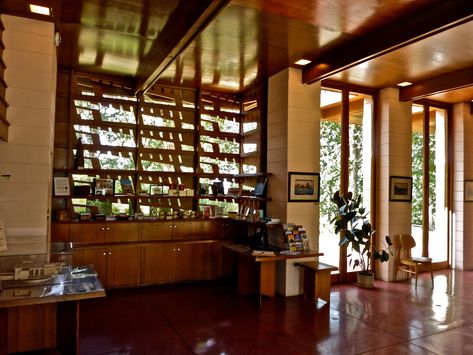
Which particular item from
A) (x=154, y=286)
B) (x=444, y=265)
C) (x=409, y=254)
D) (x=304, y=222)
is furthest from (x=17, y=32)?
(x=444, y=265)

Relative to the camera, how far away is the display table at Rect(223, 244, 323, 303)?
4895 millimetres

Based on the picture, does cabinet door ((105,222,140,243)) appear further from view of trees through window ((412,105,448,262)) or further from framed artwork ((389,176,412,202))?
view of trees through window ((412,105,448,262))

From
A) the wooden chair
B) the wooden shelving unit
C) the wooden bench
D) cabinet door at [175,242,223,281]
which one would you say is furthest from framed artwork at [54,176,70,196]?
the wooden chair

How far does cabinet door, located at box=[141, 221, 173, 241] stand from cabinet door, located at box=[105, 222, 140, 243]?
4.4 inches

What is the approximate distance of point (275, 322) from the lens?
4.22 meters

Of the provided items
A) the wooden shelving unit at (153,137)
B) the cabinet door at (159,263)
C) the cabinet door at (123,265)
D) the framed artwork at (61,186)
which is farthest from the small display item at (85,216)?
the cabinet door at (159,263)

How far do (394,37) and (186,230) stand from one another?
4.18 meters

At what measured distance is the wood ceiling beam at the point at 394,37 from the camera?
3.37 meters

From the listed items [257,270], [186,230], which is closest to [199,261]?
[186,230]

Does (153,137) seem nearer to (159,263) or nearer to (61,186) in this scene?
(61,186)

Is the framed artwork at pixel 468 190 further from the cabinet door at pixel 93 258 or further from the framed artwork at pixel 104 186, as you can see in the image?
the cabinet door at pixel 93 258

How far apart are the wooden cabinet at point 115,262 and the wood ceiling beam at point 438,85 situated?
5383mm

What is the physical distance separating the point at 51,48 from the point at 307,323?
4411mm

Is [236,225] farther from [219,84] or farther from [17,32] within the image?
[17,32]
